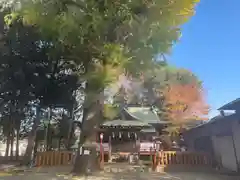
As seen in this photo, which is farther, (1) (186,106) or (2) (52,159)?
(1) (186,106)

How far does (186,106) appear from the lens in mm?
20531

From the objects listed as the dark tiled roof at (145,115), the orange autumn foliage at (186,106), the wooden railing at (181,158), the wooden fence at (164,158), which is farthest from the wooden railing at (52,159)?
the orange autumn foliage at (186,106)

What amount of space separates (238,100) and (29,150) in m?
13.4

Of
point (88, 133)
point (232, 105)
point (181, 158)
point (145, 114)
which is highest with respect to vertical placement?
point (145, 114)

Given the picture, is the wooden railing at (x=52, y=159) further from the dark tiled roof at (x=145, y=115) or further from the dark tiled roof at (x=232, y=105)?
the dark tiled roof at (x=145, y=115)

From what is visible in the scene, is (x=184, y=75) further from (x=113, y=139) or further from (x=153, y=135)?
(x=113, y=139)

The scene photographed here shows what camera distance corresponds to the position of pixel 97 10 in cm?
886

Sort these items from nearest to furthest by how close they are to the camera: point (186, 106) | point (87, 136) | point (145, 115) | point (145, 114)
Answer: point (87, 136) < point (186, 106) < point (145, 115) < point (145, 114)

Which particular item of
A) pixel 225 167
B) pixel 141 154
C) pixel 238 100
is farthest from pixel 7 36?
pixel 225 167

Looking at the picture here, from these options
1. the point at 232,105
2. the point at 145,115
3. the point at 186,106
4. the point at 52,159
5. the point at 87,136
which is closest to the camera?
the point at 232,105

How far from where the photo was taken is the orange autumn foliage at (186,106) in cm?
2012

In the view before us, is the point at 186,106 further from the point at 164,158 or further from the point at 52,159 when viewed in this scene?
the point at 52,159

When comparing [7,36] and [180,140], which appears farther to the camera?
[180,140]

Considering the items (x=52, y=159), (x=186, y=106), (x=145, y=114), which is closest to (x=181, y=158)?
(x=52, y=159)
